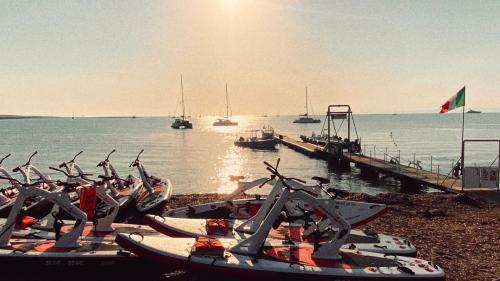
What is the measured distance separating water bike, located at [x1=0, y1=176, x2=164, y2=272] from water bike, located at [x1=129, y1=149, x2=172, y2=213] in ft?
13.4

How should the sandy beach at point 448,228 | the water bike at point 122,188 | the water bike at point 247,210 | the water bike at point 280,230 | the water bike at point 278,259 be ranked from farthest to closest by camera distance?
the water bike at point 122,188
the water bike at point 247,210
the sandy beach at point 448,228
the water bike at point 280,230
the water bike at point 278,259

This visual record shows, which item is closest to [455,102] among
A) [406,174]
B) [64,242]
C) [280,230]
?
[406,174]

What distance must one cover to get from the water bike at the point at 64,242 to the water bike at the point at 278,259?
2.67 feet

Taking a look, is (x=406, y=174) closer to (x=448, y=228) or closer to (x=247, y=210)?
(x=448, y=228)

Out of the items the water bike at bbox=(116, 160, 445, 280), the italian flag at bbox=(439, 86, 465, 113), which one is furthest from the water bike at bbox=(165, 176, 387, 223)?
the italian flag at bbox=(439, 86, 465, 113)

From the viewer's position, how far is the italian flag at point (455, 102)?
23.2m

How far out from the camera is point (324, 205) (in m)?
8.97

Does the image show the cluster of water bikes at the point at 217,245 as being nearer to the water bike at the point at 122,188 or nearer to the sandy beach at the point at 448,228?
the sandy beach at the point at 448,228

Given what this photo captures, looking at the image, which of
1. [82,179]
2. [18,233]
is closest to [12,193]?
[82,179]

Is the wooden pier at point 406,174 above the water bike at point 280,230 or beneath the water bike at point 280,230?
beneath

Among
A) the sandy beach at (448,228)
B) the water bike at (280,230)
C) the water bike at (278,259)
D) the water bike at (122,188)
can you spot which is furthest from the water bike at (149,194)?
the water bike at (278,259)

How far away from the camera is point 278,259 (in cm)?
873

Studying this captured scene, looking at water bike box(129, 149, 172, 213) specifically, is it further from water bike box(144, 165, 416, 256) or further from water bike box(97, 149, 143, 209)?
water bike box(144, 165, 416, 256)

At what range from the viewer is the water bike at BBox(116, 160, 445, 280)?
8.20 meters
